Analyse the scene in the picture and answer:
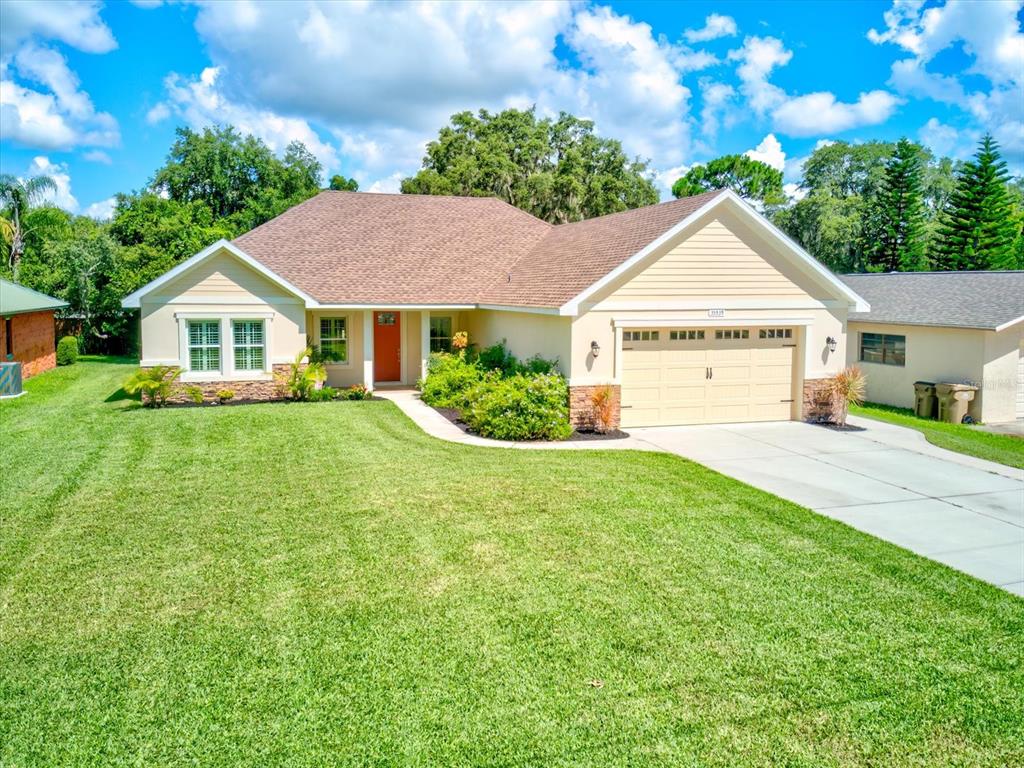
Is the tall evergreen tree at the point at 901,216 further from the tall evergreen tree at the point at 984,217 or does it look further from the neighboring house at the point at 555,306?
the neighboring house at the point at 555,306

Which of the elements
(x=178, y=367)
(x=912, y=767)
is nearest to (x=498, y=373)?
(x=178, y=367)

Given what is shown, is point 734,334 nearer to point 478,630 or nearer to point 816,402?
point 816,402

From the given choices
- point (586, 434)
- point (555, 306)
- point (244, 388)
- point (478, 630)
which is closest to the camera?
point (478, 630)

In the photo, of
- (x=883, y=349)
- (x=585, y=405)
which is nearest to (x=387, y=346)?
(x=585, y=405)

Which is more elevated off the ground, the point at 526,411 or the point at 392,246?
Answer: the point at 392,246

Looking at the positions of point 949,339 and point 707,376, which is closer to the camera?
point 707,376

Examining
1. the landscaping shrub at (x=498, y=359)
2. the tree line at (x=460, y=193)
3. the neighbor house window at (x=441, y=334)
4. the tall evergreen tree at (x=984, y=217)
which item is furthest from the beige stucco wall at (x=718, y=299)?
the tall evergreen tree at (x=984, y=217)

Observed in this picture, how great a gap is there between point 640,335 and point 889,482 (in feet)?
19.1

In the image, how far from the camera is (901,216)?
4162 centimetres

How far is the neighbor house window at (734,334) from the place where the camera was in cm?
1625

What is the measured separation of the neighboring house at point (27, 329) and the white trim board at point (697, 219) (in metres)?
17.0

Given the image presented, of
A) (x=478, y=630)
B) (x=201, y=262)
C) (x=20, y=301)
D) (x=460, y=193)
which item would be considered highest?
(x=460, y=193)

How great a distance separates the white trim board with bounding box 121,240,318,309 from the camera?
56.6 ft

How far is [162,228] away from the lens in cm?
3095
